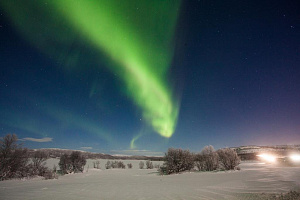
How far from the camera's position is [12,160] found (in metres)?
12.2

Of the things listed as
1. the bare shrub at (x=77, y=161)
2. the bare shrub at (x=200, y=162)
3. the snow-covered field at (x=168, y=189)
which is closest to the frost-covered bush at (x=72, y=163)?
the bare shrub at (x=77, y=161)

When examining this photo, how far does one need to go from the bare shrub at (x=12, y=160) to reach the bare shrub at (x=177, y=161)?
10965 millimetres

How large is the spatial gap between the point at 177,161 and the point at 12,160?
12.8m

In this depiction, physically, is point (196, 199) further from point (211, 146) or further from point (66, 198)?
point (211, 146)

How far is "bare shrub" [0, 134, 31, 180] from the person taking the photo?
38.1ft

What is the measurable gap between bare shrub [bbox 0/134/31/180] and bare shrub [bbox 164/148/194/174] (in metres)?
11.0

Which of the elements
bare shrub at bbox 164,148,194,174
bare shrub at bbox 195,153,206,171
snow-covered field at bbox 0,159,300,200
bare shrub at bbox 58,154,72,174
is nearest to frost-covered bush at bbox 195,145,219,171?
bare shrub at bbox 195,153,206,171

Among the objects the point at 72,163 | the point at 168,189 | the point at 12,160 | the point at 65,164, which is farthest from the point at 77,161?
the point at 168,189

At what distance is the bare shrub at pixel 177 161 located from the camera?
47.2 ft

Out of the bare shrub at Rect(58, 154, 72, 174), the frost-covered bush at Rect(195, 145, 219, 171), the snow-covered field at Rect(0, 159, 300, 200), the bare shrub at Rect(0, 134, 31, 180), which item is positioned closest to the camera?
the snow-covered field at Rect(0, 159, 300, 200)

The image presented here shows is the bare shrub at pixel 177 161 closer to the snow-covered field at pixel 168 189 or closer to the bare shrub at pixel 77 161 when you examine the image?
the snow-covered field at pixel 168 189

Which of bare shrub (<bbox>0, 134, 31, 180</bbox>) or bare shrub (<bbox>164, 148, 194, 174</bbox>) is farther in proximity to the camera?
bare shrub (<bbox>164, 148, 194, 174</bbox>)

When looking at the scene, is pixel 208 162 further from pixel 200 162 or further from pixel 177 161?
pixel 177 161

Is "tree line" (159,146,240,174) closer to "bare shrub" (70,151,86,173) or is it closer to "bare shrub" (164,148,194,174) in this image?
"bare shrub" (164,148,194,174)
